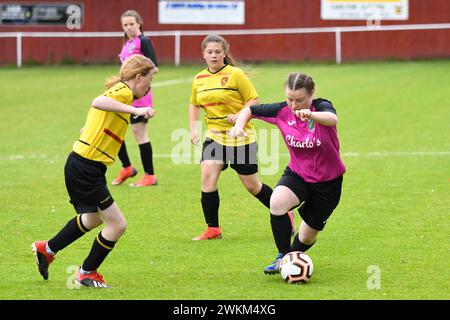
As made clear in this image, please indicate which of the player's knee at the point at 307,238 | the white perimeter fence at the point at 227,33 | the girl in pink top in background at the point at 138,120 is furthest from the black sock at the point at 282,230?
the white perimeter fence at the point at 227,33

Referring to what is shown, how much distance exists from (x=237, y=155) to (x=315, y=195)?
205cm

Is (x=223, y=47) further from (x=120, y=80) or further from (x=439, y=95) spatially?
(x=439, y=95)

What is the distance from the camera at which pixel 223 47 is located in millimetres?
10578

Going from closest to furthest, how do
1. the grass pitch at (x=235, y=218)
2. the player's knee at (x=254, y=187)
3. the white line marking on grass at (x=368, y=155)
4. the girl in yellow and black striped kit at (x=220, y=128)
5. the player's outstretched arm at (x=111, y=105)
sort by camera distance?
the player's outstretched arm at (x=111, y=105) → the grass pitch at (x=235, y=218) → the girl in yellow and black striped kit at (x=220, y=128) → the player's knee at (x=254, y=187) → the white line marking on grass at (x=368, y=155)

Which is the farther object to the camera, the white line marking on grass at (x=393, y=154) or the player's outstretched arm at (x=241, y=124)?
the white line marking on grass at (x=393, y=154)

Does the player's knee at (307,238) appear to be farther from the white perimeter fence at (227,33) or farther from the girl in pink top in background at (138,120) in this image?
the white perimeter fence at (227,33)

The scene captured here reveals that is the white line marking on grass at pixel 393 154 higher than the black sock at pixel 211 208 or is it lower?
lower

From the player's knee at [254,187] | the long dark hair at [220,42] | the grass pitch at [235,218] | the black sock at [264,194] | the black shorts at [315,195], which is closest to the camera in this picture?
the grass pitch at [235,218]

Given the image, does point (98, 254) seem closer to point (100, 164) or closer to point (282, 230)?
point (100, 164)

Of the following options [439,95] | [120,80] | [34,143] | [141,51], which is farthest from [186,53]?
[120,80]

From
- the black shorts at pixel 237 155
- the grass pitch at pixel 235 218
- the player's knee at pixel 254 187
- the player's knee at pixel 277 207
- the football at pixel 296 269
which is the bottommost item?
the grass pitch at pixel 235 218

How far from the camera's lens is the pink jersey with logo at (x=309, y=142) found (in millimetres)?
8516

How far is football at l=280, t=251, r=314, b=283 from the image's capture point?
27.5 ft

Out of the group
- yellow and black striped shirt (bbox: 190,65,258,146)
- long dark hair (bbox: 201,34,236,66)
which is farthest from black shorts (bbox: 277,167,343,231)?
long dark hair (bbox: 201,34,236,66)
